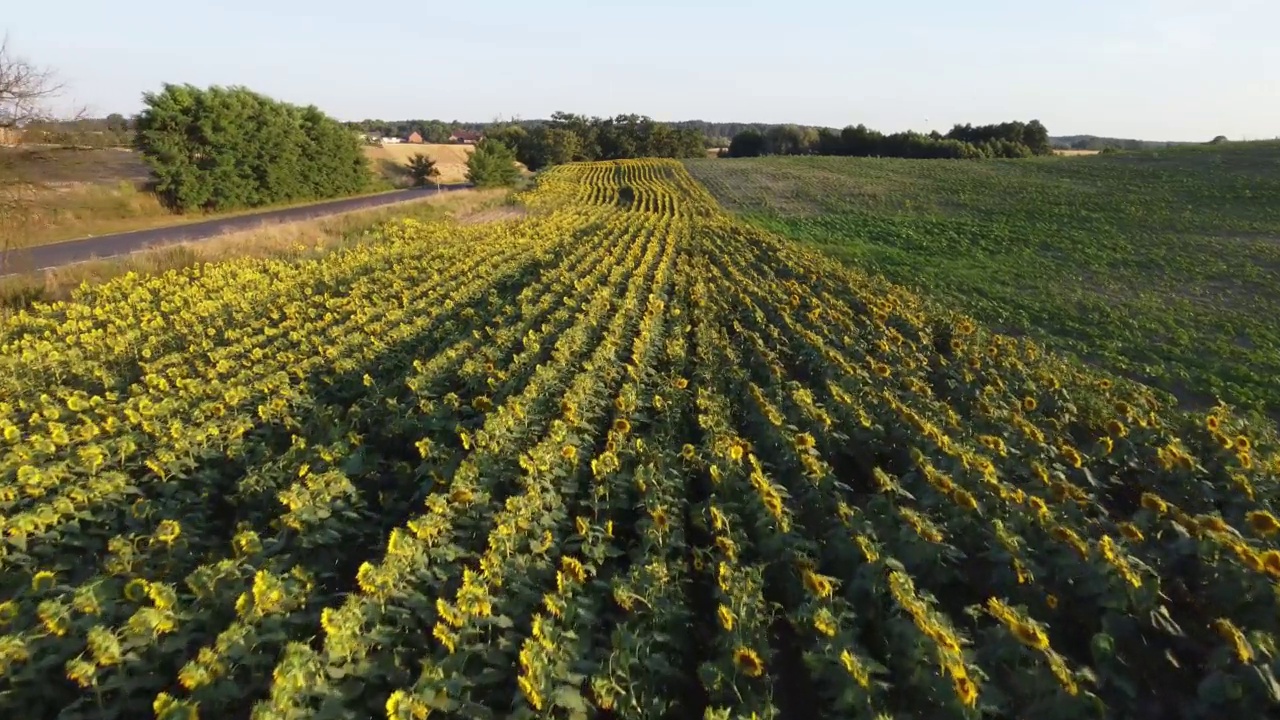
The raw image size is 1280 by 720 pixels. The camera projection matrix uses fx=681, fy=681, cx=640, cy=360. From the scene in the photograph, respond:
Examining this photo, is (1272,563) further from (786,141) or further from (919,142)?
(786,141)

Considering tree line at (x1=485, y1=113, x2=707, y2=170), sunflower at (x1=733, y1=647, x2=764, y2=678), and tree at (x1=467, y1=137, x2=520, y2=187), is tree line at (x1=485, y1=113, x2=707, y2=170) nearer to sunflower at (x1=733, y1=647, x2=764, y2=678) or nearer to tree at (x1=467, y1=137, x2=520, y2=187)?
tree at (x1=467, y1=137, x2=520, y2=187)

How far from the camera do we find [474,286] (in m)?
11.9

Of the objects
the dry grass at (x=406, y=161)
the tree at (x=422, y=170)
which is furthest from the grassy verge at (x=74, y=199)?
the dry grass at (x=406, y=161)

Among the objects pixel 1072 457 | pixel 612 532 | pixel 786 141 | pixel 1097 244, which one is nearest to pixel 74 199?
pixel 612 532

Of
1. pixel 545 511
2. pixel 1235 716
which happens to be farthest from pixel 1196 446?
pixel 545 511

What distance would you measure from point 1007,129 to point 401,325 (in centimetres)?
7153

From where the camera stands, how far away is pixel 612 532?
16.0 ft

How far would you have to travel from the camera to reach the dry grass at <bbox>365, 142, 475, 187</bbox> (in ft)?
157

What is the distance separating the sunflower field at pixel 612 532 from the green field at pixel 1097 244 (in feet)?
9.28

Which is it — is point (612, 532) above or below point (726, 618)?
below

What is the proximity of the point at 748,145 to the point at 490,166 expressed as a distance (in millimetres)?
43541

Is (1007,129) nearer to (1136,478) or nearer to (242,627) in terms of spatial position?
(1136,478)

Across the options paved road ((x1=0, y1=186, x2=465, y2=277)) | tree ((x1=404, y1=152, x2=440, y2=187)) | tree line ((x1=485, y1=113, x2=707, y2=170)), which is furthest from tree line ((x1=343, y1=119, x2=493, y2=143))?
paved road ((x1=0, y1=186, x2=465, y2=277))

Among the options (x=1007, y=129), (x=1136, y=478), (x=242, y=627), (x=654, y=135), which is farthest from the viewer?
(x=654, y=135)
